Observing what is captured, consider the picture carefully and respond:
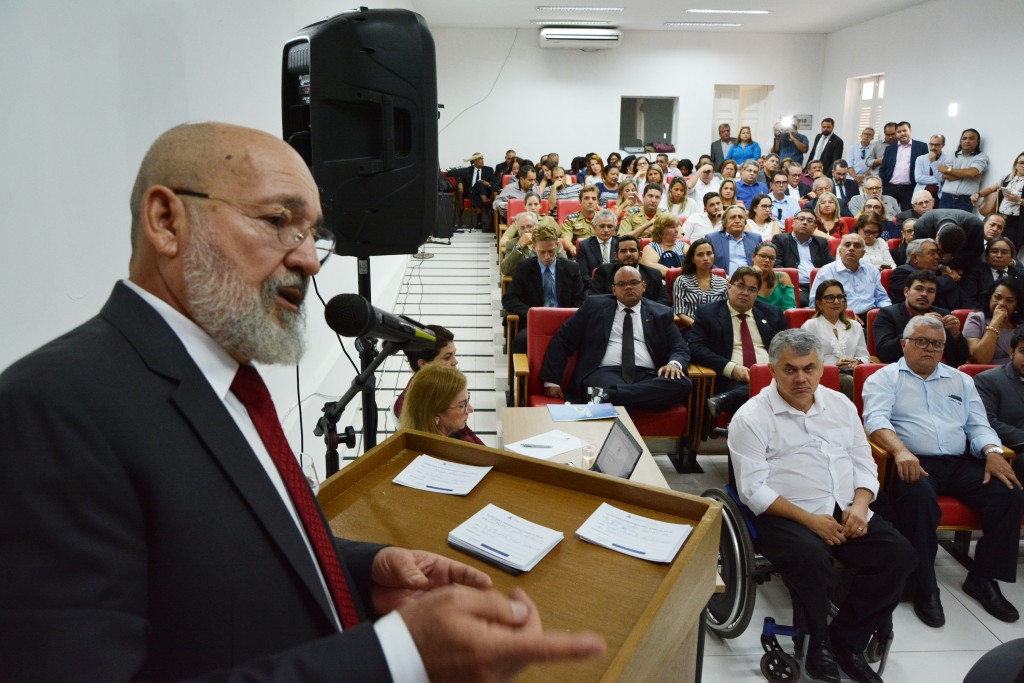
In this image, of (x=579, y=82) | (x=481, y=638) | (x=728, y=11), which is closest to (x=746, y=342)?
(x=481, y=638)

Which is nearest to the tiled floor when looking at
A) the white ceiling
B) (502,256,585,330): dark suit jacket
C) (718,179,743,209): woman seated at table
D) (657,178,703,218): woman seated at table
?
(502,256,585,330): dark suit jacket

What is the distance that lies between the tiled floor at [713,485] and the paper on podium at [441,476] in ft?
5.20

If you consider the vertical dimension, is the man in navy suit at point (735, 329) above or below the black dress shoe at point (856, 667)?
above

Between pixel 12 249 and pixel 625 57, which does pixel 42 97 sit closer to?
pixel 12 249

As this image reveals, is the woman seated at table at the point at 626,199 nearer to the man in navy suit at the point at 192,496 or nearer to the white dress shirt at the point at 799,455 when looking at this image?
the white dress shirt at the point at 799,455

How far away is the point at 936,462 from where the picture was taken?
2971 millimetres

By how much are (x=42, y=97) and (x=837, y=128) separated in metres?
14.0

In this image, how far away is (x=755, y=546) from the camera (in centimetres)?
258

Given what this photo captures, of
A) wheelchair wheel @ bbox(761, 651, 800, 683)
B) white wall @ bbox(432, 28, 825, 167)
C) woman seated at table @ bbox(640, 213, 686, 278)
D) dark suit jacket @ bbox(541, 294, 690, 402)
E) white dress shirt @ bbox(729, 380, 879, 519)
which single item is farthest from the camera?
white wall @ bbox(432, 28, 825, 167)

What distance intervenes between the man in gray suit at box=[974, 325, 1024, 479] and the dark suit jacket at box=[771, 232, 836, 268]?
265 centimetres

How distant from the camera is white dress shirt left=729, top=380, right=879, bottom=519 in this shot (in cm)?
256

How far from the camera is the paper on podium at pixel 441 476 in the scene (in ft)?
4.17

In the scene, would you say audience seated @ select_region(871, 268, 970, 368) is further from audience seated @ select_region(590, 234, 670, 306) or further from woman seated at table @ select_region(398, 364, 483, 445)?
woman seated at table @ select_region(398, 364, 483, 445)

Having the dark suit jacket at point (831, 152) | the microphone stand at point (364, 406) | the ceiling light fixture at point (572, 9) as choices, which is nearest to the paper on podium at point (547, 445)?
the microphone stand at point (364, 406)
